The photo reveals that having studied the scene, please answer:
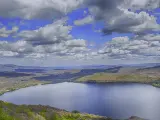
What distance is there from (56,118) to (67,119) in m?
13.7

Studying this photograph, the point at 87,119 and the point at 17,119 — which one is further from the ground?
the point at 17,119

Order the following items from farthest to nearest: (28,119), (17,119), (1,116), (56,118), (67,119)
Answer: (67,119) < (56,118) < (28,119) < (17,119) < (1,116)

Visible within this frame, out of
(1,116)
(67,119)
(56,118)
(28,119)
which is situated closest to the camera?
(1,116)

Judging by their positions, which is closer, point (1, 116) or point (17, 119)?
point (1, 116)

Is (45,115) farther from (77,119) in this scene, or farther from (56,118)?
(77,119)

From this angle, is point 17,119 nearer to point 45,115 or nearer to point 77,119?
point 45,115

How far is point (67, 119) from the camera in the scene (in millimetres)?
188250

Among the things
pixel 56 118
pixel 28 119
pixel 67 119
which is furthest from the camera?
pixel 67 119

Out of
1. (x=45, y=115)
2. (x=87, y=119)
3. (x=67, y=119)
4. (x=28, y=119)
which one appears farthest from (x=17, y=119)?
(x=87, y=119)

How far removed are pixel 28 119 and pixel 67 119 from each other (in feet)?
150

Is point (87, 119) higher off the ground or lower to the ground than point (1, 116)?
lower

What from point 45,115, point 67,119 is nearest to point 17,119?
point 45,115

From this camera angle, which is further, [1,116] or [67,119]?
[67,119]

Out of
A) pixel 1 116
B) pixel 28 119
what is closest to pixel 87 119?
pixel 28 119
